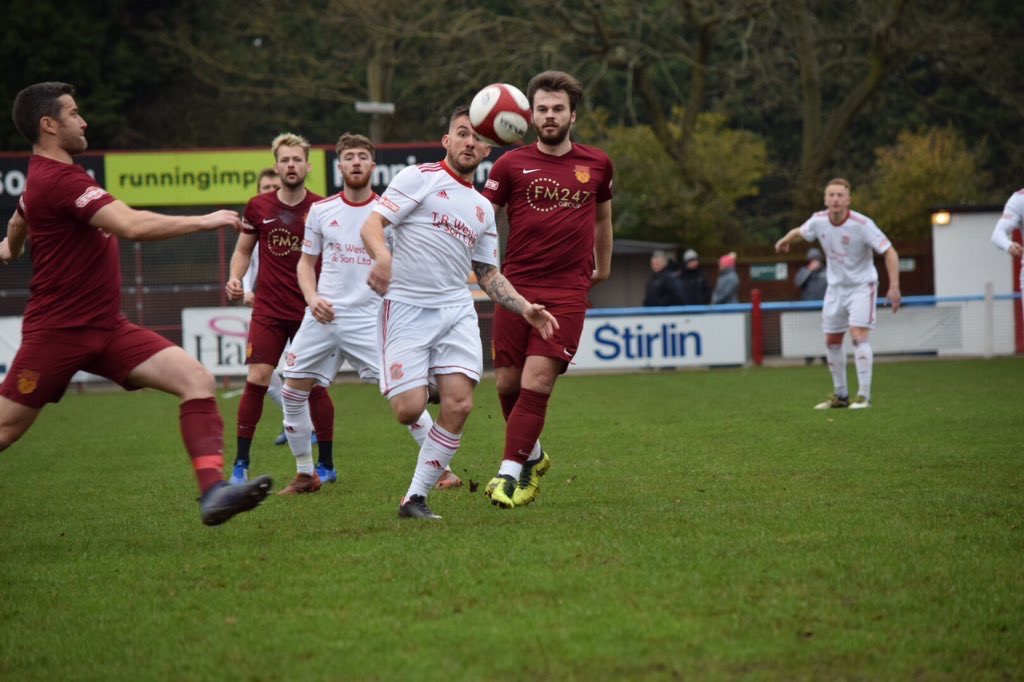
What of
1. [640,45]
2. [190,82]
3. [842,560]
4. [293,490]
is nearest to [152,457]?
[293,490]

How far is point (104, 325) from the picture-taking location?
6.42 m

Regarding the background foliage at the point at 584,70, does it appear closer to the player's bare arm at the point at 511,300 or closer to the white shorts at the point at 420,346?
the player's bare arm at the point at 511,300

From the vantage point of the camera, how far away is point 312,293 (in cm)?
808

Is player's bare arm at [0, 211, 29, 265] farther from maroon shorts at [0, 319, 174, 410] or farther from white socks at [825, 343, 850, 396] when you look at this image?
white socks at [825, 343, 850, 396]

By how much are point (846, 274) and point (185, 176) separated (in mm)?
12954

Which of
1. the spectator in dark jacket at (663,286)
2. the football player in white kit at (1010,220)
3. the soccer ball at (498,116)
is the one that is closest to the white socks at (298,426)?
the soccer ball at (498,116)

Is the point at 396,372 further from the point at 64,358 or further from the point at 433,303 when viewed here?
the point at 64,358

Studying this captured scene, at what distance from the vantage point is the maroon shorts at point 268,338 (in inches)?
371

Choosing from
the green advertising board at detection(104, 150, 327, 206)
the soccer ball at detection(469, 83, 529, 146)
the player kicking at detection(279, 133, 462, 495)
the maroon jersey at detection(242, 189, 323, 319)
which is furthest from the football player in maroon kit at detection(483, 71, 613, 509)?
the green advertising board at detection(104, 150, 327, 206)

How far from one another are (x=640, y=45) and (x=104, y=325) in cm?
2578

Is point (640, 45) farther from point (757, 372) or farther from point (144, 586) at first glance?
point (144, 586)

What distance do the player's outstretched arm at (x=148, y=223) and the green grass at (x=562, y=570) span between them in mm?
1517

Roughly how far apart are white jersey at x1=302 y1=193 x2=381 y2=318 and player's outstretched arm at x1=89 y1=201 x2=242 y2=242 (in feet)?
8.34

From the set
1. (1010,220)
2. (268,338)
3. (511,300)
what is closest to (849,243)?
(1010,220)
